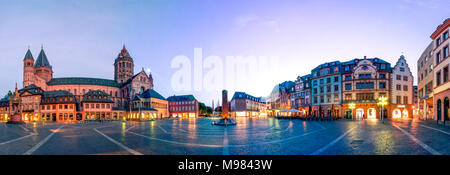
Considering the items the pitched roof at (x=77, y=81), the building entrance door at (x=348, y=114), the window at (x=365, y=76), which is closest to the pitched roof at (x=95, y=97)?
the pitched roof at (x=77, y=81)

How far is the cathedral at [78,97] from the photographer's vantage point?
61.2 meters

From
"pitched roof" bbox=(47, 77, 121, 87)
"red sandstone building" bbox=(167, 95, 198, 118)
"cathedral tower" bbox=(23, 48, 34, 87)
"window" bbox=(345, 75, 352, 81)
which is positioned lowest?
"red sandstone building" bbox=(167, 95, 198, 118)

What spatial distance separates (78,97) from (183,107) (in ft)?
136

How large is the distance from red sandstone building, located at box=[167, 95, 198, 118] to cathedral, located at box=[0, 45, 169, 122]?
15.6 feet

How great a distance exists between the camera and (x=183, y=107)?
299ft

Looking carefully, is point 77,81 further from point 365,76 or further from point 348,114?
point 365,76

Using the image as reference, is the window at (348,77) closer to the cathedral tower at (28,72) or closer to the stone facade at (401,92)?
the stone facade at (401,92)

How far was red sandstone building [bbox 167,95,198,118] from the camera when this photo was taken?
295ft

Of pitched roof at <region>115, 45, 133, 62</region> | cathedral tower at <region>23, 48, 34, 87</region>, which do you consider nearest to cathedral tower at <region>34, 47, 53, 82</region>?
cathedral tower at <region>23, 48, 34, 87</region>

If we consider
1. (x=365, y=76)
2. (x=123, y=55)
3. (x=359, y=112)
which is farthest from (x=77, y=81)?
(x=365, y=76)

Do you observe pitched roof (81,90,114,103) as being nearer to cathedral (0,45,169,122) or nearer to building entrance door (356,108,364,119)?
cathedral (0,45,169,122)
